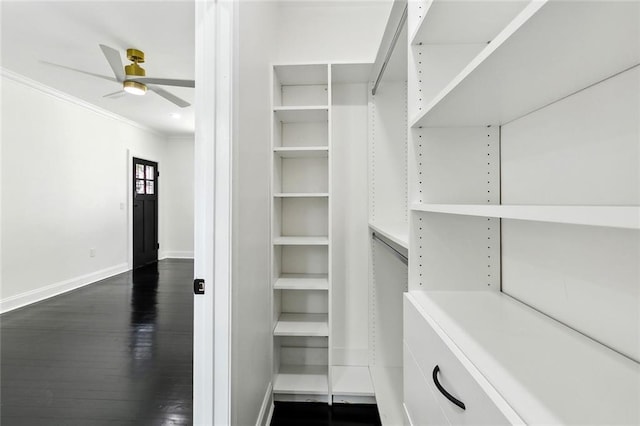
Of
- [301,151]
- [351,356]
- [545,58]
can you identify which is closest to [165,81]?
[301,151]

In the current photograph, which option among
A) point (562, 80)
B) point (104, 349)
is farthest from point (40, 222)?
point (562, 80)

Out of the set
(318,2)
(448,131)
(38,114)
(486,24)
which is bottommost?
(448,131)

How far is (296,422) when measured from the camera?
1.76 m

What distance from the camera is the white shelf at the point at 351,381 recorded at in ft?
6.15

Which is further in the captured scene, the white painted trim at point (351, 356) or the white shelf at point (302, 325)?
the white painted trim at point (351, 356)

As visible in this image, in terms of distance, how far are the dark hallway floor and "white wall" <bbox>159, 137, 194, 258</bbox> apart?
2.47 meters

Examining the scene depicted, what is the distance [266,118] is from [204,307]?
1.18m

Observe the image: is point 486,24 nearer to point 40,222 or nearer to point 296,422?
point 296,422

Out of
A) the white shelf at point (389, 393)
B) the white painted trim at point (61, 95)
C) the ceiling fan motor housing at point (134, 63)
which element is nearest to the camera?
the white shelf at point (389, 393)

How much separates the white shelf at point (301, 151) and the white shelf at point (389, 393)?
1.58m

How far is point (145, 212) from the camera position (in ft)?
18.9

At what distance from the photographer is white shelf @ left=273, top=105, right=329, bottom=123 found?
188 centimetres

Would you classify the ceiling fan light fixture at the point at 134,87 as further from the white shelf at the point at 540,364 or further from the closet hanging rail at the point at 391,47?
the white shelf at the point at 540,364

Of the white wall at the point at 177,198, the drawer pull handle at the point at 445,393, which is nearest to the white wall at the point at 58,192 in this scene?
the white wall at the point at 177,198
